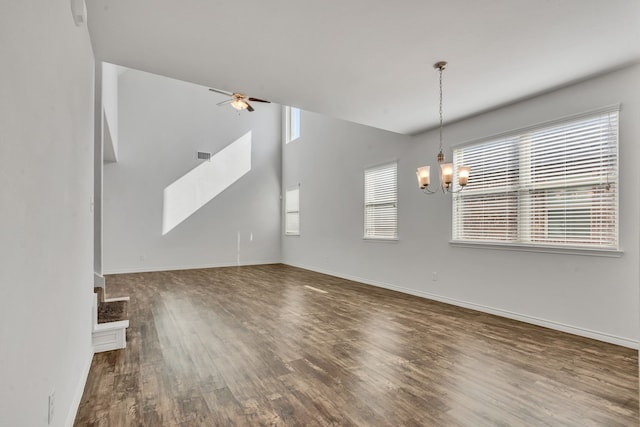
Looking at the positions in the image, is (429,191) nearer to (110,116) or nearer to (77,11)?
(77,11)

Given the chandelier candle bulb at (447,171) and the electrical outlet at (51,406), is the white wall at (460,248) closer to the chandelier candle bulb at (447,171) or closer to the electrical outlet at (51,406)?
the chandelier candle bulb at (447,171)

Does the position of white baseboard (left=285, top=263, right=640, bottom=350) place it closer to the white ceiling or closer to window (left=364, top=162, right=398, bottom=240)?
window (left=364, top=162, right=398, bottom=240)

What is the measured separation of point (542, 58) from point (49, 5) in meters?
3.50

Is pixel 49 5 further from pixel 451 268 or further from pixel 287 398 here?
pixel 451 268

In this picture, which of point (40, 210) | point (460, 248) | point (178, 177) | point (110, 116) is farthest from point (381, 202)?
point (40, 210)

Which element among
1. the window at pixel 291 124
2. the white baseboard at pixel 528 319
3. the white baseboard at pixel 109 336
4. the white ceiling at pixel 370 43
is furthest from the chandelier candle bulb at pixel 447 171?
the window at pixel 291 124

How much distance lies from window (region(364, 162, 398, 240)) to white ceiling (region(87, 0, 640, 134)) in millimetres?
2240

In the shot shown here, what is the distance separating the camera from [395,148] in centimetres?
579

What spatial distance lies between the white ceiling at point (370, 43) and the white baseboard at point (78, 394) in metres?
2.47

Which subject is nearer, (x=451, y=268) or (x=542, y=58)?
(x=542, y=58)

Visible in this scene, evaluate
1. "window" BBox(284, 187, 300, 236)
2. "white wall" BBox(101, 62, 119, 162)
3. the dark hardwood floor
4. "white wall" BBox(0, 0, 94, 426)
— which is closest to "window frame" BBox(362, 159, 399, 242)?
the dark hardwood floor

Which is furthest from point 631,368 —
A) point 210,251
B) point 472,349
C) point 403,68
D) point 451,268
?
point 210,251

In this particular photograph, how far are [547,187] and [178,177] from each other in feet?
24.9

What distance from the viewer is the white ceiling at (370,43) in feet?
7.58
